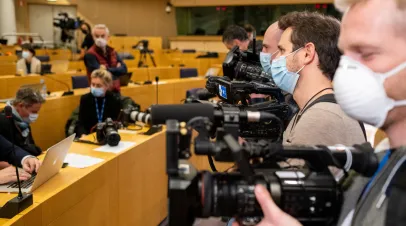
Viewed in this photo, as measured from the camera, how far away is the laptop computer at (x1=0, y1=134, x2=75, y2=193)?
1707 mm

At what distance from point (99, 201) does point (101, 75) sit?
1.62m

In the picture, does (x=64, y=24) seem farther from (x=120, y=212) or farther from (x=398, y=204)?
(x=398, y=204)

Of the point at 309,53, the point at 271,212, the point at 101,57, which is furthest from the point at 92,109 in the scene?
the point at 271,212

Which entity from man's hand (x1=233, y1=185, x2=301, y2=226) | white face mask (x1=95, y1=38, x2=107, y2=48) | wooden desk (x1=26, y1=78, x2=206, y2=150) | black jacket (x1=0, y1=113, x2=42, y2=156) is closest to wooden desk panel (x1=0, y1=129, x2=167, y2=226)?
black jacket (x1=0, y1=113, x2=42, y2=156)

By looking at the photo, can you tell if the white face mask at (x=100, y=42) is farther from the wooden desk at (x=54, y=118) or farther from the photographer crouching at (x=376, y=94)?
the photographer crouching at (x=376, y=94)

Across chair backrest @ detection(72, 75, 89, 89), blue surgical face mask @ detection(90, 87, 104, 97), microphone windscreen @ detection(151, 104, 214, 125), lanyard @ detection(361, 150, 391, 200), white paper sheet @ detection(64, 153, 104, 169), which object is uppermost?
microphone windscreen @ detection(151, 104, 214, 125)

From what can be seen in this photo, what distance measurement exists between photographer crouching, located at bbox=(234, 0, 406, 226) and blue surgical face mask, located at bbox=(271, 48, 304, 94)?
20.5 inches

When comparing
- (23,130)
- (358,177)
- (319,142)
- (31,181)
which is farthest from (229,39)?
(358,177)

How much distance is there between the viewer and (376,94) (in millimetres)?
777

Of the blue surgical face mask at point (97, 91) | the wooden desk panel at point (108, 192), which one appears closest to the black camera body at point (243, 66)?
the wooden desk panel at point (108, 192)

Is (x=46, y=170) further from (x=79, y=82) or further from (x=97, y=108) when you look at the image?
(x=79, y=82)

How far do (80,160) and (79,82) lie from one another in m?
3.26

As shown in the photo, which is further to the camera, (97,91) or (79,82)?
(79,82)

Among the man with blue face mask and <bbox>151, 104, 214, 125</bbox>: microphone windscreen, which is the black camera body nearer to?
the man with blue face mask
